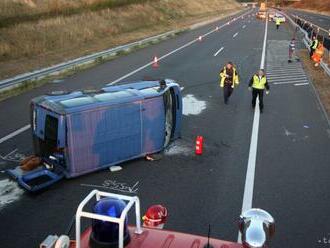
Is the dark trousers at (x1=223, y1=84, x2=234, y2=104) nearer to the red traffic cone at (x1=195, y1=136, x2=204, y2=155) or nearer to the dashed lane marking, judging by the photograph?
the dashed lane marking

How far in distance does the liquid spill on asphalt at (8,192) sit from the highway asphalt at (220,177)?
111 mm

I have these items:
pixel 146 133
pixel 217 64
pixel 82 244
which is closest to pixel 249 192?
pixel 146 133

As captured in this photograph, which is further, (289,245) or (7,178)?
(7,178)

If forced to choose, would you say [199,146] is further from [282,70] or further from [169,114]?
[282,70]

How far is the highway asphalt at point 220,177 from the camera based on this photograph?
25.5 feet

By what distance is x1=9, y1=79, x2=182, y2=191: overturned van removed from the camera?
9.04m

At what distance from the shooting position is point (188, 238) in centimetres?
480

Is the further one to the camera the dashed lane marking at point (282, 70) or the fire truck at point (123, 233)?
the dashed lane marking at point (282, 70)

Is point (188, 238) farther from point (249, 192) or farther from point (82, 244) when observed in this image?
point (249, 192)

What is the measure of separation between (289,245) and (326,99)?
11289 mm

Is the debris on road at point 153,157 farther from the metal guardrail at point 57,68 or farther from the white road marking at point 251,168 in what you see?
the metal guardrail at point 57,68

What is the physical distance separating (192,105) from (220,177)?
21.6ft

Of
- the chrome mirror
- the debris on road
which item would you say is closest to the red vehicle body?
the chrome mirror

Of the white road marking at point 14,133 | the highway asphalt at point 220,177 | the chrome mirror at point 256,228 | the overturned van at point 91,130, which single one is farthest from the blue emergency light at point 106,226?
the white road marking at point 14,133
